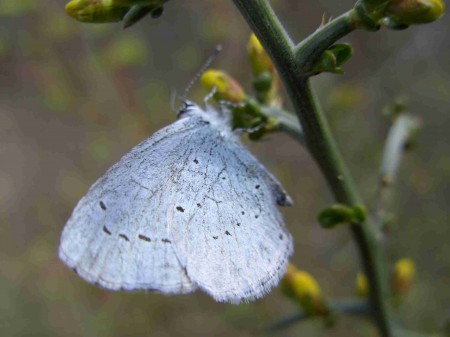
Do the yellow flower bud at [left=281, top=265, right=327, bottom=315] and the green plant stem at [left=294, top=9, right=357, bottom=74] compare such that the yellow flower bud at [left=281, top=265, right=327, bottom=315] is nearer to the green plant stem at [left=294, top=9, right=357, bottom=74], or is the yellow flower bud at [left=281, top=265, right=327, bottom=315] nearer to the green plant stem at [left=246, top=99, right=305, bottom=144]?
the green plant stem at [left=246, top=99, right=305, bottom=144]

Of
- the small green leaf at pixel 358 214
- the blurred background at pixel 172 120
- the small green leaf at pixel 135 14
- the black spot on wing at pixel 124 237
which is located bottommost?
the blurred background at pixel 172 120

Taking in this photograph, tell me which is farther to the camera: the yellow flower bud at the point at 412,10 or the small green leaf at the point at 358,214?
the small green leaf at the point at 358,214

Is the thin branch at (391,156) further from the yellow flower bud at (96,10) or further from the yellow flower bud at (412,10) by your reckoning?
the yellow flower bud at (96,10)

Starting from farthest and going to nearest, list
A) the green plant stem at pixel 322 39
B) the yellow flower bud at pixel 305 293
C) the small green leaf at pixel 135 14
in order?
the yellow flower bud at pixel 305 293 → the small green leaf at pixel 135 14 → the green plant stem at pixel 322 39

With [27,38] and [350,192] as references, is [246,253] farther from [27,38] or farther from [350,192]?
[27,38]

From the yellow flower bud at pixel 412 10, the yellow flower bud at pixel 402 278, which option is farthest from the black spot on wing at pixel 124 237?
the yellow flower bud at pixel 402 278

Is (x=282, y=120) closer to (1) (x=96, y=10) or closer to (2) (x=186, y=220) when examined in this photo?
(2) (x=186, y=220)
